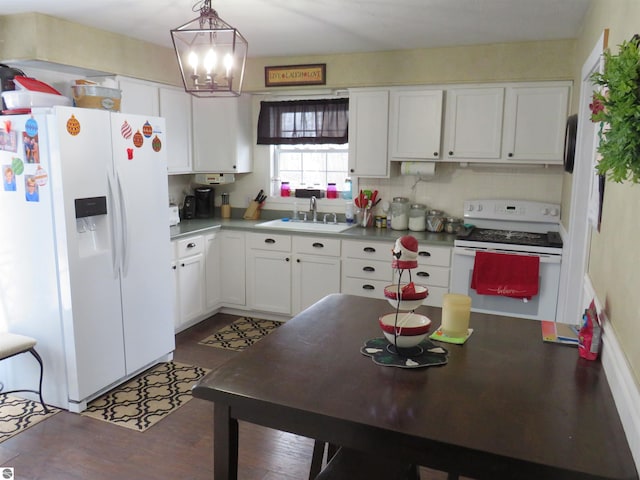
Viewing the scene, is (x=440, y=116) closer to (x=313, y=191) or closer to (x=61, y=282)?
(x=313, y=191)

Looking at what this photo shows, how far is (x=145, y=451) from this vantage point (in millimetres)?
2605

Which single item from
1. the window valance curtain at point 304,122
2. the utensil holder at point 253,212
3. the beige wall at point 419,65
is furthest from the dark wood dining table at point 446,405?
the utensil holder at point 253,212

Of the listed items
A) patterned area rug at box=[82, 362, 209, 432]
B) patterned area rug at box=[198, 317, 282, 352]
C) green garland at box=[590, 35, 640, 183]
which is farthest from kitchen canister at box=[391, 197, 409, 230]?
green garland at box=[590, 35, 640, 183]

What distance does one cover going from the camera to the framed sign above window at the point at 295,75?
14.5ft

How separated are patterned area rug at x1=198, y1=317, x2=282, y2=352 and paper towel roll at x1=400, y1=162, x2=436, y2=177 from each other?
5.61 feet

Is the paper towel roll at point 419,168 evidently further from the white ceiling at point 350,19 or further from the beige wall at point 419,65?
the white ceiling at point 350,19

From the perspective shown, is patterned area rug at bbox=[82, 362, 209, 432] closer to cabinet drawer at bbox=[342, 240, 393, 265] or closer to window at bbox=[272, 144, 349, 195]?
cabinet drawer at bbox=[342, 240, 393, 265]

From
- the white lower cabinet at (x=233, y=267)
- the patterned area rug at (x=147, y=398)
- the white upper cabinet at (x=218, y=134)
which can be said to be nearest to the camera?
the patterned area rug at (x=147, y=398)

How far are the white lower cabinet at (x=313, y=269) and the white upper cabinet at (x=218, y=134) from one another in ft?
3.56

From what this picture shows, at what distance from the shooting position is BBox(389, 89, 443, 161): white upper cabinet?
4031mm

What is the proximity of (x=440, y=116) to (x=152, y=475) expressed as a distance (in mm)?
3157

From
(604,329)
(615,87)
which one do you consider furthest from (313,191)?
(615,87)

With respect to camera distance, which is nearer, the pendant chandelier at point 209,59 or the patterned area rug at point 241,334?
the pendant chandelier at point 209,59

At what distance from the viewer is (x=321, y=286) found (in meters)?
4.32
